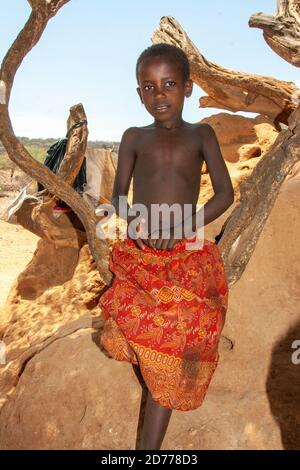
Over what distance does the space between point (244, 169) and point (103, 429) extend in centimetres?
340

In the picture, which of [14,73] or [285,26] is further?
[285,26]

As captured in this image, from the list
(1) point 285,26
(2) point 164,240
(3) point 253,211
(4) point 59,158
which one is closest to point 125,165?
(2) point 164,240

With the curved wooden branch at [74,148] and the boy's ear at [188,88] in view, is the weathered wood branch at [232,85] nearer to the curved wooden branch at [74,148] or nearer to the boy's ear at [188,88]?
the curved wooden branch at [74,148]

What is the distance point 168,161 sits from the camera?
2121 mm

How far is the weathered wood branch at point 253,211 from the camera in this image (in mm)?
2639

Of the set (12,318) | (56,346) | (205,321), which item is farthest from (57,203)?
(205,321)

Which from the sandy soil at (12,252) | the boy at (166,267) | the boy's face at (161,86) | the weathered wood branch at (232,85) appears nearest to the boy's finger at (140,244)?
the boy at (166,267)

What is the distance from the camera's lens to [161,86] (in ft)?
6.52

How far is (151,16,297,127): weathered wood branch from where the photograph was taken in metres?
4.86

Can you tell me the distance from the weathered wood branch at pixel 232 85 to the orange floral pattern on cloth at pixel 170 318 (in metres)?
3.39

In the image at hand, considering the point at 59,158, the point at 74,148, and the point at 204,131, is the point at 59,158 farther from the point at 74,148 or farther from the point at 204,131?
the point at 204,131

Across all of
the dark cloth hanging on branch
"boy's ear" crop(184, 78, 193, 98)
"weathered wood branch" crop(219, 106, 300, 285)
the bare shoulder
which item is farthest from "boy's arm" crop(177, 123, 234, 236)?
the dark cloth hanging on branch

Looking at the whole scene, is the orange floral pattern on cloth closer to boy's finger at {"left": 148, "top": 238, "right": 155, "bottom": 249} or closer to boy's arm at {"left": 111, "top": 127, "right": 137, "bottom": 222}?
boy's finger at {"left": 148, "top": 238, "right": 155, "bottom": 249}

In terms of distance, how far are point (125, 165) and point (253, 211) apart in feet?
2.74
